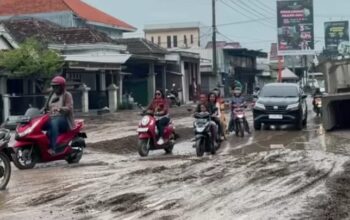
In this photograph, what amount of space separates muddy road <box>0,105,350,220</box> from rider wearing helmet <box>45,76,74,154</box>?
0.66 m

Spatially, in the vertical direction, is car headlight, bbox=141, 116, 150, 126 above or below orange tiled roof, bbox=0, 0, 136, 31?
below

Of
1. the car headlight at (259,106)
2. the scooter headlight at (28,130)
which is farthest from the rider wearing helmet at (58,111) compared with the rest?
the car headlight at (259,106)

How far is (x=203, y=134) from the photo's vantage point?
15453 millimetres

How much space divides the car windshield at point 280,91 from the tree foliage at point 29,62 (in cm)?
1398

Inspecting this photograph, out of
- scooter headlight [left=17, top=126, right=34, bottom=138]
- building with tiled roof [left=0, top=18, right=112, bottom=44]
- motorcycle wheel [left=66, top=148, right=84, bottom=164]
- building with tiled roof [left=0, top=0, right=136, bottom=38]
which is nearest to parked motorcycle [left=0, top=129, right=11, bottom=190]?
scooter headlight [left=17, top=126, right=34, bottom=138]

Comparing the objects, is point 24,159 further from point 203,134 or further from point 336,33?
point 336,33

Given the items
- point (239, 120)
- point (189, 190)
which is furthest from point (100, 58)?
point (189, 190)

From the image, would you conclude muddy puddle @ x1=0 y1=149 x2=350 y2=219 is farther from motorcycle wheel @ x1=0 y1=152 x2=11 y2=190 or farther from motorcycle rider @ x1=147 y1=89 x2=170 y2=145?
motorcycle rider @ x1=147 y1=89 x2=170 y2=145

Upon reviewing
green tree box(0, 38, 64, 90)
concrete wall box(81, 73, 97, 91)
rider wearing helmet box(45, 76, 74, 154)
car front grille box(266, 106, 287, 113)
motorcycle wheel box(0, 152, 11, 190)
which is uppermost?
green tree box(0, 38, 64, 90)

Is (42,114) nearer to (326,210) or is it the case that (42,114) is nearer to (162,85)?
(326,210)

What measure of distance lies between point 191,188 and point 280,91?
16.0 metres

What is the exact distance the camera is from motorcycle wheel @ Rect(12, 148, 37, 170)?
1307cm

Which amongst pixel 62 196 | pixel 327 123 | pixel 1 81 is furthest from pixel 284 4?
pixel 62 196

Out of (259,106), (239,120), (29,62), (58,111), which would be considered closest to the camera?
(58,111)
